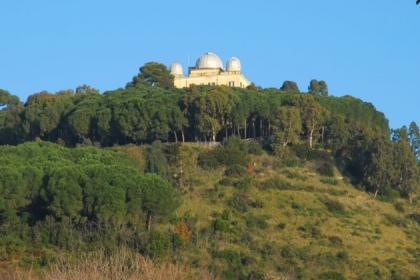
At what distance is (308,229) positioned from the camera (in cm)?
5694

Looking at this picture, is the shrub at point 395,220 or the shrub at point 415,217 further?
the shrub at point 415,217

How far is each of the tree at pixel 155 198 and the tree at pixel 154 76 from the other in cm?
2801

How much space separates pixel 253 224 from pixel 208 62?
2703cm

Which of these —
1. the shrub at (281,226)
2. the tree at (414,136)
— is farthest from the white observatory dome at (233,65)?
the shrub at (281,226)

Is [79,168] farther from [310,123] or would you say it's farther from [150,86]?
[150,86]

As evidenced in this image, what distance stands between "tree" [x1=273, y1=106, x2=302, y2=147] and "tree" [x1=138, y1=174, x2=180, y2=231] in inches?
531

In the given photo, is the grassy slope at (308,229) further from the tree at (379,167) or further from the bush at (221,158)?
the tree at (379,167)

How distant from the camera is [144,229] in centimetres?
5153

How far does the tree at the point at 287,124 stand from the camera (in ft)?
214

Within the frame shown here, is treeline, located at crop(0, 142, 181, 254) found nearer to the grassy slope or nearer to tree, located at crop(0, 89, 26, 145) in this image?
the grassy slope

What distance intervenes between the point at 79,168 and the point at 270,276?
39.0 ft

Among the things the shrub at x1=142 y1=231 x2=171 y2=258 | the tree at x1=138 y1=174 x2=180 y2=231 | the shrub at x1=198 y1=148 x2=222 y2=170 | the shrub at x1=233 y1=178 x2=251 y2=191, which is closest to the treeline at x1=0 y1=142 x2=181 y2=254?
the tree at x1=138 y1=174 x2=180 y2=231

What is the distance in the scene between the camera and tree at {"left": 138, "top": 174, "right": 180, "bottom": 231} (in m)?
52.3

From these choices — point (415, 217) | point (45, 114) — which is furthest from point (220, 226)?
point (45, 114)
